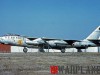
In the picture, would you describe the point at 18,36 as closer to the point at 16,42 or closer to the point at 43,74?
the point at 16,42

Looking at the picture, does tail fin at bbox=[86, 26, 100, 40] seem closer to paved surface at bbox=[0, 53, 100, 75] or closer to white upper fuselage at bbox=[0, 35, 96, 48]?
white upper fuselage at bbox=[0, 35, 96, 48]

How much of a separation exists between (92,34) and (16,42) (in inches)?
825

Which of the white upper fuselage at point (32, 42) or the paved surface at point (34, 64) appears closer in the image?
the paved surface at point (34, 64)

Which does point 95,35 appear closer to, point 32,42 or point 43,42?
point 43,42

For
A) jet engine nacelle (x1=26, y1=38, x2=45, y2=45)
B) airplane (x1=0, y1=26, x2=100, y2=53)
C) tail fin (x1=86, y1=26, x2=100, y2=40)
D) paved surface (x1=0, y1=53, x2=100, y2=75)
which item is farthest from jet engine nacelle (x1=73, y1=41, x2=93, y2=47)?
paved surface (x1=0, y1=53, x2=100, y2=75)

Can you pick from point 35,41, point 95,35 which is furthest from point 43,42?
point 95,35

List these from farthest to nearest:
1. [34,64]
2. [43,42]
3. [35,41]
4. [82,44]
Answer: [82,44] → [43,42] → [35,41] → [34,64]

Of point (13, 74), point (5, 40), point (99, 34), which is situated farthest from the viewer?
point (99, 34)

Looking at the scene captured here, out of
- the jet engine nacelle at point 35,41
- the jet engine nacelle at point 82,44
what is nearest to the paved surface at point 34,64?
the jet engine nacelle at point 35,41

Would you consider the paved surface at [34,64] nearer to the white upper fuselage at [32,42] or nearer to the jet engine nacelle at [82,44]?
the white upper fuselage at [32,42]

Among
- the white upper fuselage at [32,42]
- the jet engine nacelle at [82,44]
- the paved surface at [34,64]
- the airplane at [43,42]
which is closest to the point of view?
the paved surface at [34,64]

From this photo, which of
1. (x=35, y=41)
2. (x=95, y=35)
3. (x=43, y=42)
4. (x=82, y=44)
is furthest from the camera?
(x=95, y=35)

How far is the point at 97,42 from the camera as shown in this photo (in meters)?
82.6

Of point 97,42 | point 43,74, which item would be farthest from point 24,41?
point 43,74
